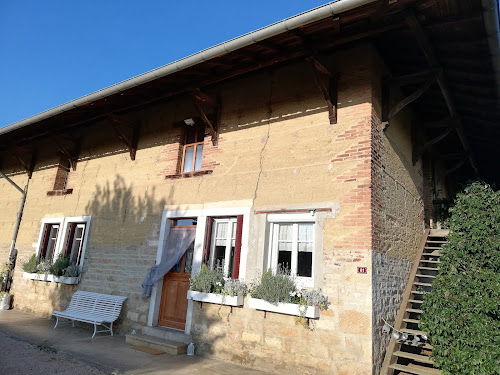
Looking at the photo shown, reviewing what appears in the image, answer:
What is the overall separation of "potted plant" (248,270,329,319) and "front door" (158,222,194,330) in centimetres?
177

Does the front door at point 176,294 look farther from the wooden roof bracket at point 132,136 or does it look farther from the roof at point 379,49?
the roof at point 379,49

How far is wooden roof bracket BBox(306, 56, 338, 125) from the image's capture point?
5.40 m

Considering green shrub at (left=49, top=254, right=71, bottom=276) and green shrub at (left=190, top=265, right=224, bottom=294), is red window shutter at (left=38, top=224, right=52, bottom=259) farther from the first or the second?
green shrub at (left=190, top=265, right=224, bottom=294)

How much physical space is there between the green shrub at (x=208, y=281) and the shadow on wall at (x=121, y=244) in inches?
55.2

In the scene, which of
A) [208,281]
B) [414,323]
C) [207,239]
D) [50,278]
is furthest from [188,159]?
[414,323]

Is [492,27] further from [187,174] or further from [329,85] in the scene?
[187,174]

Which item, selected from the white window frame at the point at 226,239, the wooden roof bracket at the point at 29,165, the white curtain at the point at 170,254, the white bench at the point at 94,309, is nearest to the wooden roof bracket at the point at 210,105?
the white window frame at the point at 226,239

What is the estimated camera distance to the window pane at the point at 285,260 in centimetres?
560

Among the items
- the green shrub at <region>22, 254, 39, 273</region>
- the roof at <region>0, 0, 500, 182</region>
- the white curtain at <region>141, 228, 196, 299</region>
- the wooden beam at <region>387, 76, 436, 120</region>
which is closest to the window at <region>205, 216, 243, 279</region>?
the white curtain at <region>141, 228, 196, 299</region>

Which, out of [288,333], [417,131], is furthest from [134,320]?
[417,131]

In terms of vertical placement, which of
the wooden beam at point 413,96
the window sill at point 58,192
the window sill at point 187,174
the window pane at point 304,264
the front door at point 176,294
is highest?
the wooden beam at point 413,96

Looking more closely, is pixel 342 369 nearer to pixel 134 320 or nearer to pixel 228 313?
pixel 228 313

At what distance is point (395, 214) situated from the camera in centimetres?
604

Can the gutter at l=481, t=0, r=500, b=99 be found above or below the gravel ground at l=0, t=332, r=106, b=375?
above
